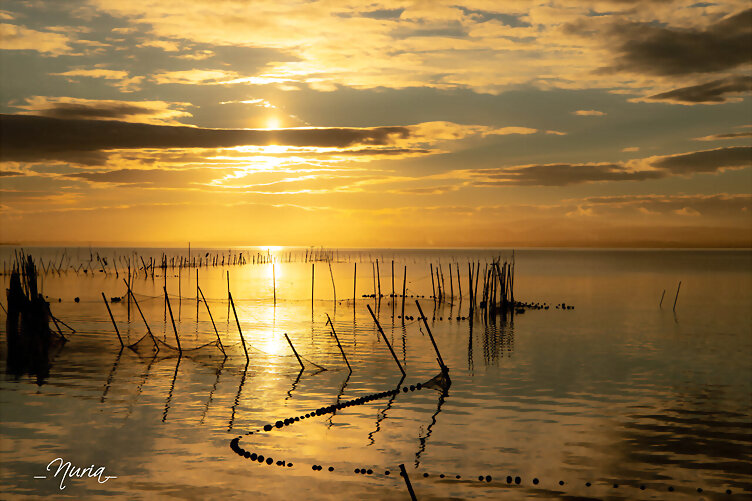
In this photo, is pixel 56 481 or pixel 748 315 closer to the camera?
pixel 56 481

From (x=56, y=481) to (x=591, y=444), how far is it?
42.5 feet

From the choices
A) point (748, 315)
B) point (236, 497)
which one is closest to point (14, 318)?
point (236, 497)

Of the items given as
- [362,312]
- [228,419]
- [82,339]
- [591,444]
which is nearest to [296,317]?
[362,312]

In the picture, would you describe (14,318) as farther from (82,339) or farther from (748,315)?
(748,315)

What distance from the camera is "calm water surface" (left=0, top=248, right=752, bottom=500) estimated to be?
1494 cm

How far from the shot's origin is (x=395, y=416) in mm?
20406

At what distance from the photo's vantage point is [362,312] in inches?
2036

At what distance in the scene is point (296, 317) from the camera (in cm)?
4822

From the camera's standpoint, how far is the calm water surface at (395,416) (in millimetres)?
14938

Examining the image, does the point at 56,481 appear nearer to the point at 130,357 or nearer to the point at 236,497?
the point at 236,497

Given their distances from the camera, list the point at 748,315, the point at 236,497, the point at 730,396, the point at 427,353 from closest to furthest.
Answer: the point at 236,497 → the point at 730,396 → the point at 427,353 → the point at 748,315

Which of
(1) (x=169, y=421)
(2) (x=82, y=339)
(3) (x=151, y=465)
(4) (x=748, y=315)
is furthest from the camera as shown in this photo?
(4) (x=748, y=315)

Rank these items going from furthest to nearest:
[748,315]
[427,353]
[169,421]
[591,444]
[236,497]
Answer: [748,315], [427,353], [169,421], [591,444], [236,497]

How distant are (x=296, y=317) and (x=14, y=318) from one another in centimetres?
2136
